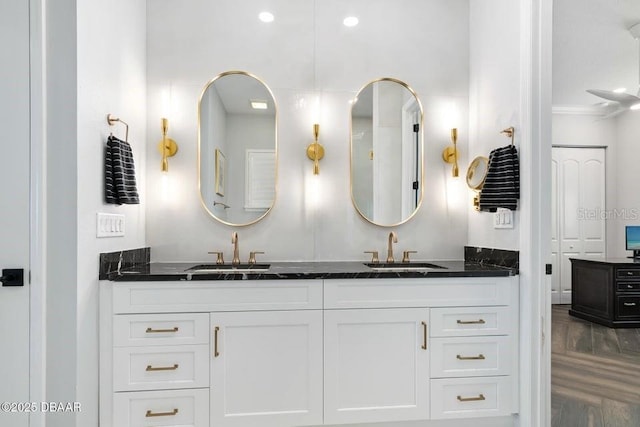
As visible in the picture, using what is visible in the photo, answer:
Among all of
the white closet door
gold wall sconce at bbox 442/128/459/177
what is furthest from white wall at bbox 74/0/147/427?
the white closet door

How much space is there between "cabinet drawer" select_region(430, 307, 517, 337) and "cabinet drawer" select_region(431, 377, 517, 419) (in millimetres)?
248

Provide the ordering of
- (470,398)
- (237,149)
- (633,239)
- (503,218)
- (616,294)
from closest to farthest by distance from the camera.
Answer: (470,398), (503,218), (237,149), (616,294), (633,239)

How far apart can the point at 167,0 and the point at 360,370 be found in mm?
2503

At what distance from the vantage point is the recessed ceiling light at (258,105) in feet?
8.21

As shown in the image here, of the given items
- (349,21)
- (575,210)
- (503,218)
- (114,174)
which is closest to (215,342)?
(114,174)

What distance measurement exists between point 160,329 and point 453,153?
2.07m

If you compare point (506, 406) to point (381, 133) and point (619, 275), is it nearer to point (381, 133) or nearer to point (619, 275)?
point (381, 133)

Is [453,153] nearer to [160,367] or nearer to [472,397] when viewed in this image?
[472,397]

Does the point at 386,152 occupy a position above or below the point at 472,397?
above

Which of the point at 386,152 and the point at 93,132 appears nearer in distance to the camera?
the point at 93,132

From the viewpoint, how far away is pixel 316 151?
8.23ft

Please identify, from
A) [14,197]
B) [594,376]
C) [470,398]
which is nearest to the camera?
[14,197]

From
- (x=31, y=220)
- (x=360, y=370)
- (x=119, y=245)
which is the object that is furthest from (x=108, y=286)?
(x=360, y=370)

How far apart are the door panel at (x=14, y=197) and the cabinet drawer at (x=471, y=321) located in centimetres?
187
